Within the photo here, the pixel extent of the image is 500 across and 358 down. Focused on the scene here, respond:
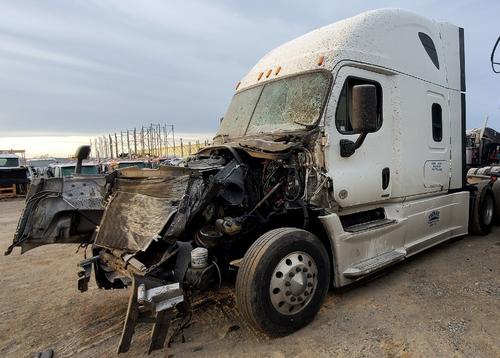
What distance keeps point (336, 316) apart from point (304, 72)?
107 inches

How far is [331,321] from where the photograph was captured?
12.5ft

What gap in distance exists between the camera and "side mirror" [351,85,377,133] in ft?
11.6

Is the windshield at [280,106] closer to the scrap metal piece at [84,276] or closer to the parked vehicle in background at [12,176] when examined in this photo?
the scrap metal piece at [84,276]

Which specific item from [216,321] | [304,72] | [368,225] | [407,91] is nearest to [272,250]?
[216,321]

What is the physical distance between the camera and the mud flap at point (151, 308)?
9.64 feet

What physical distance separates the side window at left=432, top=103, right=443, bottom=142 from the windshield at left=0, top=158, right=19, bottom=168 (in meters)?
22.0

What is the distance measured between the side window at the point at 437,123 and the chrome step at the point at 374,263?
1.96m

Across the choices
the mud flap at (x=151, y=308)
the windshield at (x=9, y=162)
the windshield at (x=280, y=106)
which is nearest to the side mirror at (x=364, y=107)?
the windshield at (x=280, y=106)

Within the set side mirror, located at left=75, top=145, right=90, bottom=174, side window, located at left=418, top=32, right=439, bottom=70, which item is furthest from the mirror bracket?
side mirror, located at left=75, top=145, right=90, bottom=174

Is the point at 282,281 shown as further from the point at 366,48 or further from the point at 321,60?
the point at 366,48

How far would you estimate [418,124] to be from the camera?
210 inches

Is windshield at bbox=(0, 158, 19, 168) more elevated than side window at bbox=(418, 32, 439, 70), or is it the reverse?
side window at bbox=(418, 32, 439, 70)

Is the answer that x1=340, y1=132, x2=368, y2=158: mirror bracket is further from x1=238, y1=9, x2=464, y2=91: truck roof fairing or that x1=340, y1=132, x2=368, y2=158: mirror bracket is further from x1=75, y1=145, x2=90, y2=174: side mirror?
x1=75, y1=145, x2=90, y2=174: side mirror

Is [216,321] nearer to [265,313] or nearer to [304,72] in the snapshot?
[265,313]
